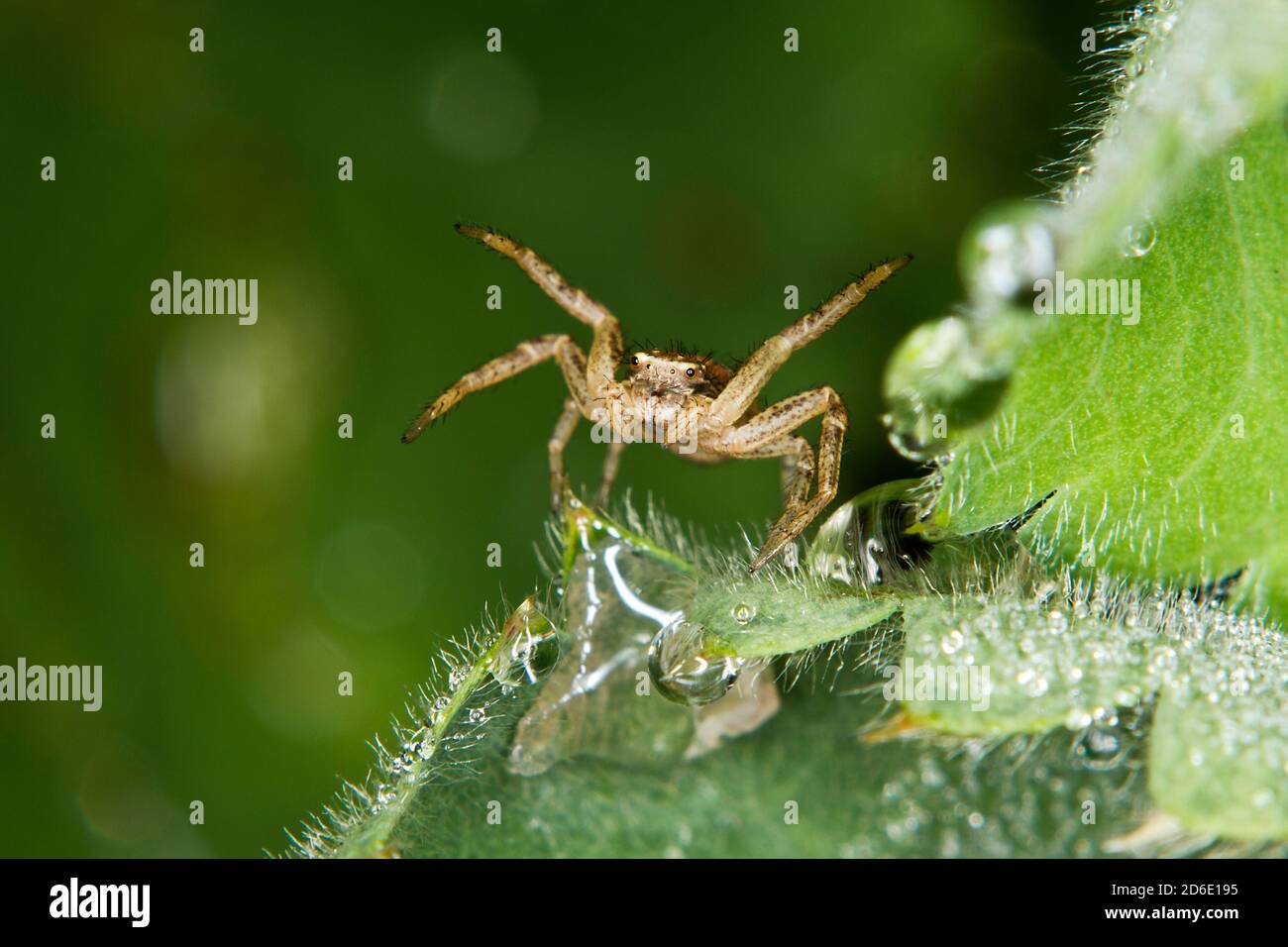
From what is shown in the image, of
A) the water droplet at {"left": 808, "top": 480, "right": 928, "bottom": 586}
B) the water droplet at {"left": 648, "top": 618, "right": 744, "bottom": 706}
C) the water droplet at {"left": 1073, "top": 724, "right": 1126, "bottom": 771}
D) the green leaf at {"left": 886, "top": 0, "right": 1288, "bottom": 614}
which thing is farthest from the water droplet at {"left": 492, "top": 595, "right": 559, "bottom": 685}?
the water droplet at {"left": 1073, "top": 724, "right": 1126, "bottom": 771}

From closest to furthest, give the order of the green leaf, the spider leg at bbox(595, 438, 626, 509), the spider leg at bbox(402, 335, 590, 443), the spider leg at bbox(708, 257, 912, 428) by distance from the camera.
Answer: the green leaf, the spider leg at bbox(708, 257, 912, 428), the spider leg at bbox(402, 335, 590, 443), the spider leg at bbox(595, 438, 626, 509)

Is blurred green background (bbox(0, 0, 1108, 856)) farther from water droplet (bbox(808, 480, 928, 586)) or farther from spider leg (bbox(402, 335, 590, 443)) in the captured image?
water droplet (bbox(808, 480, 928, 586))

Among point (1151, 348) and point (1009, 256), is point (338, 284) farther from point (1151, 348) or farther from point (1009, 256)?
point (1009, 256)

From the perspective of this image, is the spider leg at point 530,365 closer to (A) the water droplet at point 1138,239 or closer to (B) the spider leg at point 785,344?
(B) the spider leg at point 785,344

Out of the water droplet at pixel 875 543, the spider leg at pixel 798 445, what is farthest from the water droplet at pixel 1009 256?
the spider leg at pixel 798 445

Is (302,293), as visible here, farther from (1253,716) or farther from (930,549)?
(1253,716)
